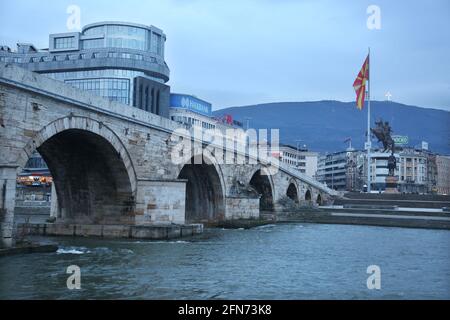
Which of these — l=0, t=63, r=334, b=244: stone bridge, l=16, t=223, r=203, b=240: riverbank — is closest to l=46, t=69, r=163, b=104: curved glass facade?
l=0, t=63, r=334, b=244: stone bridge

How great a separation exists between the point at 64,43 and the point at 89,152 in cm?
6087

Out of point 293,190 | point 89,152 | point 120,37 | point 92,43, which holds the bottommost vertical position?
point 293,190

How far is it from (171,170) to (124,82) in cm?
4862

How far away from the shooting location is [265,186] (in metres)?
43.8

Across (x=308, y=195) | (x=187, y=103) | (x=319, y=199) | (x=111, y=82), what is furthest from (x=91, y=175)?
(x=187, y=103)

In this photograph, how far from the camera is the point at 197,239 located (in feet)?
73.9

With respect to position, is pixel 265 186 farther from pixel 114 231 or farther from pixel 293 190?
pixel 114 231

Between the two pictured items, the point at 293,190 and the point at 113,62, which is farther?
the point at 113,62

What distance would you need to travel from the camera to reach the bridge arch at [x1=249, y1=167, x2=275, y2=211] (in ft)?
140

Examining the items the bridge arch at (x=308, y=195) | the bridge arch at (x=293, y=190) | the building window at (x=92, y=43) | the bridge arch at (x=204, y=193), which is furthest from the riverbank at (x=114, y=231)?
the building window at (x=92, y=43)

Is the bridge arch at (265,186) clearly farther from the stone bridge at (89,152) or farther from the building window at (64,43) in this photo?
the building window at (64,43)
